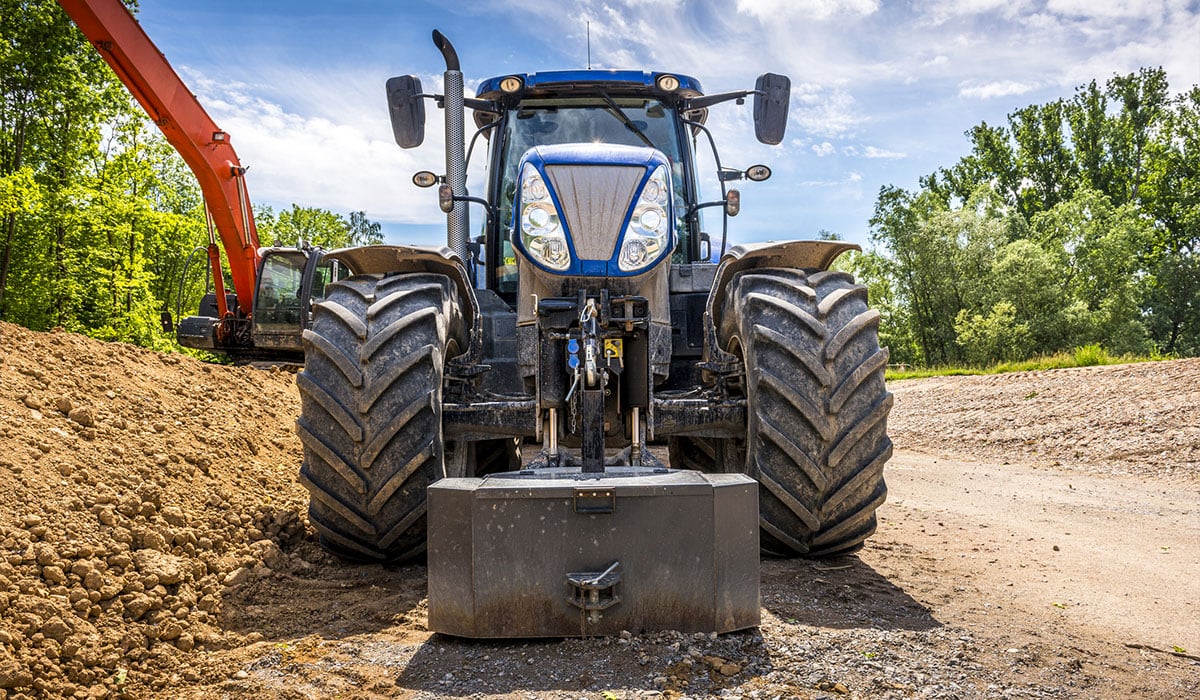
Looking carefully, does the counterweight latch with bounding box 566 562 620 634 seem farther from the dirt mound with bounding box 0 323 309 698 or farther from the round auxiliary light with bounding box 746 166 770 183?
the round auxiliary light with bounding box 746 166 770 183

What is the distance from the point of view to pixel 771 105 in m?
5.03

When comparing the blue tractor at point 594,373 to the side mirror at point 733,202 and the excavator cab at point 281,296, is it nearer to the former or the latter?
the side mirror at point 733,202

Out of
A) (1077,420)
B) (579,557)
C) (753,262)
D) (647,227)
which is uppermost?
(647,227)

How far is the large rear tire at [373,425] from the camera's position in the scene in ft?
12.0

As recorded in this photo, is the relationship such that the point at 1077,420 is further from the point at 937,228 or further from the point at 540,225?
the point at 937,228

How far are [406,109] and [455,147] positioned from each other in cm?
64

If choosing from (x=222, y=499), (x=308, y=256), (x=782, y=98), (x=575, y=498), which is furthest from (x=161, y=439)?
(x=308, y=256)

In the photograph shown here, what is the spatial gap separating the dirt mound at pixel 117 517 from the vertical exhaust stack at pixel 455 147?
6.05ft

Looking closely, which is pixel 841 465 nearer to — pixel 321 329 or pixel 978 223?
pixel 321 329

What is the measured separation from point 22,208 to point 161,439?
1168 centimetres

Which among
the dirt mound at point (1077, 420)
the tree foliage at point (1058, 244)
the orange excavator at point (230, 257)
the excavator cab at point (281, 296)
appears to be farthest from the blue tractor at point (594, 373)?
the tree foliage at point (1058, 244)

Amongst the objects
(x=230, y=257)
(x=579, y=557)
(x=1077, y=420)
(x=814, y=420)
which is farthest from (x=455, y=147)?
(x=1077, y=420)

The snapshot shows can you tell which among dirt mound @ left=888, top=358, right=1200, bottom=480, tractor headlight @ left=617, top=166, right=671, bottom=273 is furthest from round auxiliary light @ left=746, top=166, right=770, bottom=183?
dirt mound @ left=888, top=358, right=1200, bottom=480

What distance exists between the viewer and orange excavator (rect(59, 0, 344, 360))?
12.6m
